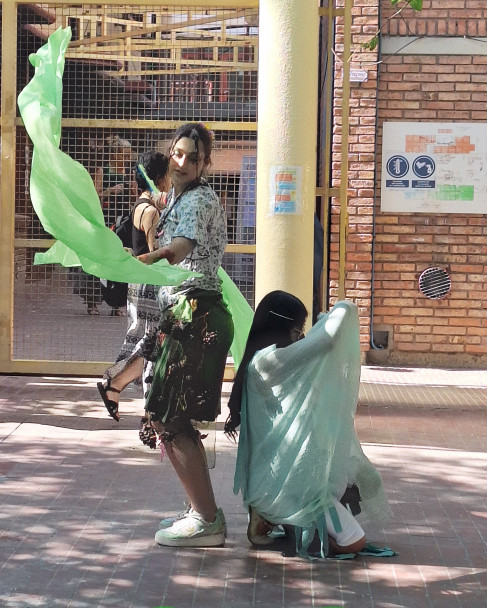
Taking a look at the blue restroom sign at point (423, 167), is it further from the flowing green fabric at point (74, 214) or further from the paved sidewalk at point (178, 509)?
the flowing green fabric at point (74, 214)

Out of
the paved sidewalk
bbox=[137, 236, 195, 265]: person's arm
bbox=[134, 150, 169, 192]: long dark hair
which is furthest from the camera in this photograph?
bbox=[134, 150, 169, 192]: long dark hair

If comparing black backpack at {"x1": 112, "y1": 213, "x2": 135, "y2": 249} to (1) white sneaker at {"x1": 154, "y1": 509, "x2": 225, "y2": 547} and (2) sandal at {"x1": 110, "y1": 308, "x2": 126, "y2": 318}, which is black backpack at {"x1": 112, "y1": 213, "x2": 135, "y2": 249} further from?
(1) white sneaker at {"x1": 154, "y1": 509, "x2": 225, "y2": 547}

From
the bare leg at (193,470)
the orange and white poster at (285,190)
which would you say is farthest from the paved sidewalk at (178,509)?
the orange and white poster at (285,190)

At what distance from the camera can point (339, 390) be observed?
494 cm

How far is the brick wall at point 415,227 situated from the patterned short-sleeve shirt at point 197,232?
5.23 meters

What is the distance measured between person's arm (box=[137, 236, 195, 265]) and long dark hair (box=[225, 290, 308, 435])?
48 centimetres

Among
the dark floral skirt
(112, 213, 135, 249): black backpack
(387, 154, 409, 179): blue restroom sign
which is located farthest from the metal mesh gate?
the dark floral skirt

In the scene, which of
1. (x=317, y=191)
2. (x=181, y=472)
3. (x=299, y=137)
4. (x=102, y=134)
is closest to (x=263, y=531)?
(x=181, y=472)

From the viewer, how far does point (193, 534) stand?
514 centimetres

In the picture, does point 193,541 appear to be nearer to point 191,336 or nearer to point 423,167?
point 191,336

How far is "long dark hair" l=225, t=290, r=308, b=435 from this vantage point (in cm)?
510

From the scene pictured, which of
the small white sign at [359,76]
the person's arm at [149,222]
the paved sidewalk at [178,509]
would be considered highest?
the small white sign at [359,76]

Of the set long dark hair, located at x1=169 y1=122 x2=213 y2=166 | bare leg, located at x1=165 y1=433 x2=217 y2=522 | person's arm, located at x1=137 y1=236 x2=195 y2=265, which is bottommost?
bare leg, located at x1=165 y1=433 x2=217 y2=522

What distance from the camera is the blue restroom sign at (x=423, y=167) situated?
10281 millimetres
